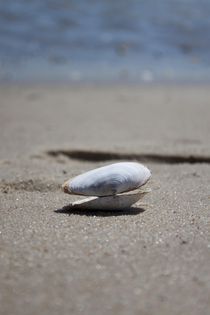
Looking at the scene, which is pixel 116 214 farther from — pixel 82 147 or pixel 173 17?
pixel 173 17

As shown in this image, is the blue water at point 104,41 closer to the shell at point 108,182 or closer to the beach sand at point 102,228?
the beach sand at point 102,228

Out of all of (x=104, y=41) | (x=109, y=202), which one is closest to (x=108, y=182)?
(x=109, y=202)

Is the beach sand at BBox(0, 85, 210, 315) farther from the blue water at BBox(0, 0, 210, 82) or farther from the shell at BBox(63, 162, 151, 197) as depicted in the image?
the blue water at BBox(0, 0, 210, 82)

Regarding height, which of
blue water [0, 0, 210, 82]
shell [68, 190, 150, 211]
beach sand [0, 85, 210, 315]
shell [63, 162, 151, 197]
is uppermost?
blue water [0, 0, 210, 82]

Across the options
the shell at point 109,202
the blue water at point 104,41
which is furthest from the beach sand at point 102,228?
the blue water at point 104,41

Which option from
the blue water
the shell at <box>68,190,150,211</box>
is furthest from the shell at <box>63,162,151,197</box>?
the blue water

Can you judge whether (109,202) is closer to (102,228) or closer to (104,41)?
(102,228)
